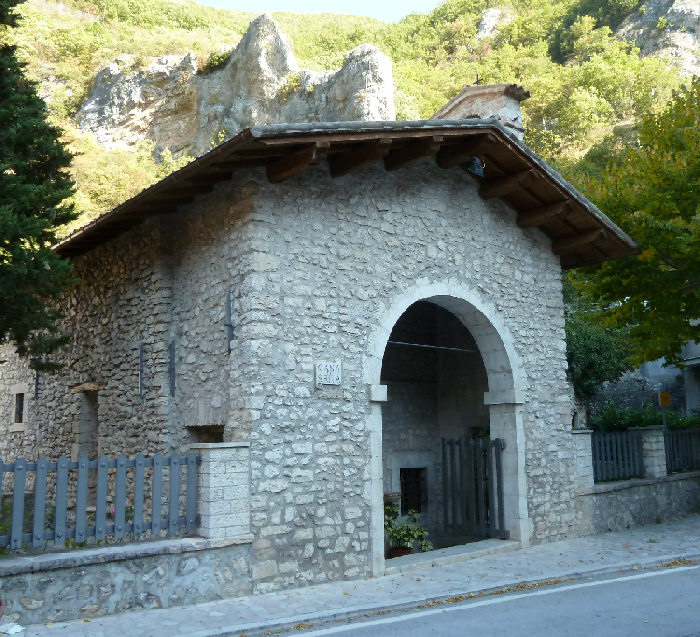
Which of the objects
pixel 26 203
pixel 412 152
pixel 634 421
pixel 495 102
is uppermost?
pixel 495 102

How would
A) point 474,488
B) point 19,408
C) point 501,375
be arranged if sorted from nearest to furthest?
1. point 501,375
2. point 474,488
3. point 19,408

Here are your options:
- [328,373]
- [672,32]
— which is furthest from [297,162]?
[672,32]

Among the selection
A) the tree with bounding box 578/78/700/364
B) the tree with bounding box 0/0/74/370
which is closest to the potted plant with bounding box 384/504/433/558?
the tree with bounding box 0/0/74/370

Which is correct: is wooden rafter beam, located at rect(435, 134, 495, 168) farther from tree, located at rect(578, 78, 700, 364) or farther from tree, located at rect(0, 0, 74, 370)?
tree, located at rect(0, 0, 74, 370)

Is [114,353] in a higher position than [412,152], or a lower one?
lower

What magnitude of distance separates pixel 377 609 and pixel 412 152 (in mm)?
5093

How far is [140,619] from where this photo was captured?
18.6ft

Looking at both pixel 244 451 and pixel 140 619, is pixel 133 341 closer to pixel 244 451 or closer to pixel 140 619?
pixel 244 451

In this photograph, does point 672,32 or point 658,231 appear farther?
point 672,32

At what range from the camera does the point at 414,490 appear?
11641 mm

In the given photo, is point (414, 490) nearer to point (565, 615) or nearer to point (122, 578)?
point (565, 615)

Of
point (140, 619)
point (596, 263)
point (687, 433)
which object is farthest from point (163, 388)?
point (687, 433)

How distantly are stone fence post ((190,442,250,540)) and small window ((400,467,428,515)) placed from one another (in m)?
5.31

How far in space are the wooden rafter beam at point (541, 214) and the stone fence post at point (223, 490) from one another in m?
5.54
